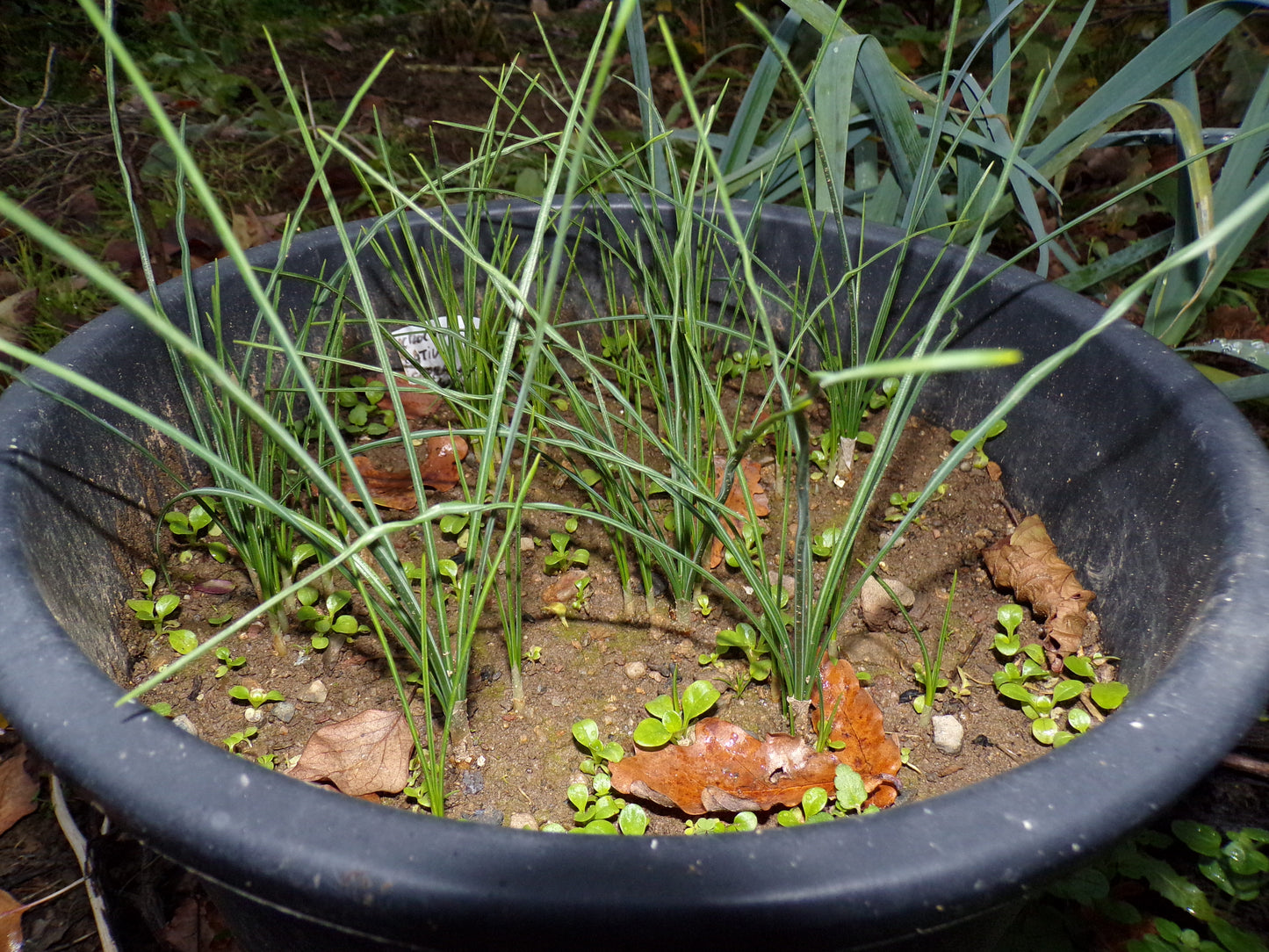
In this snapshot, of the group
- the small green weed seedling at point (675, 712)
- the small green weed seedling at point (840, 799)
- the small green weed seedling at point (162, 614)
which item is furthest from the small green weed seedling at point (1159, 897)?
the small green weed seedling at point (162, 614)

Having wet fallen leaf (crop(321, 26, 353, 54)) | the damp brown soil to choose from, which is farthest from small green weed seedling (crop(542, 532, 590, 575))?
wet fallen leaf (crop(321, 26, 353, 54))

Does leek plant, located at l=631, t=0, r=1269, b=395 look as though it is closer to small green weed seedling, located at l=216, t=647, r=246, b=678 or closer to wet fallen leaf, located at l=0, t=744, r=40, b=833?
small green weed seedling, located at l=216, t=647, r=246, b=678

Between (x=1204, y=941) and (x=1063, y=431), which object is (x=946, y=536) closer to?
Result: (x=1063, y=431)

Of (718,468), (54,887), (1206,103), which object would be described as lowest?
(54,887)

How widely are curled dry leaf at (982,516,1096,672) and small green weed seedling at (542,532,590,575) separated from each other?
0.46 metres

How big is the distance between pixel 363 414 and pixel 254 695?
1.50ft

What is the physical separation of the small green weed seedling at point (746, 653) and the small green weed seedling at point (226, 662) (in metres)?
0.47

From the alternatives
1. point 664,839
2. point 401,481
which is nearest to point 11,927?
point 401,481

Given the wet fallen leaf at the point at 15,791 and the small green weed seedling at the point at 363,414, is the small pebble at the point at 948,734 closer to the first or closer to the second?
the small green weed seedling at the point at 363,414

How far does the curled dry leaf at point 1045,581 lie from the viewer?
0.89 metres

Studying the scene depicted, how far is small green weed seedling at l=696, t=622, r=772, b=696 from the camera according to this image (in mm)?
879

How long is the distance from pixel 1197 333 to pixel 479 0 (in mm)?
2493

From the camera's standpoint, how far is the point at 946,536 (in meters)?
1.06

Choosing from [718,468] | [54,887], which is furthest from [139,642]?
[718,468]
